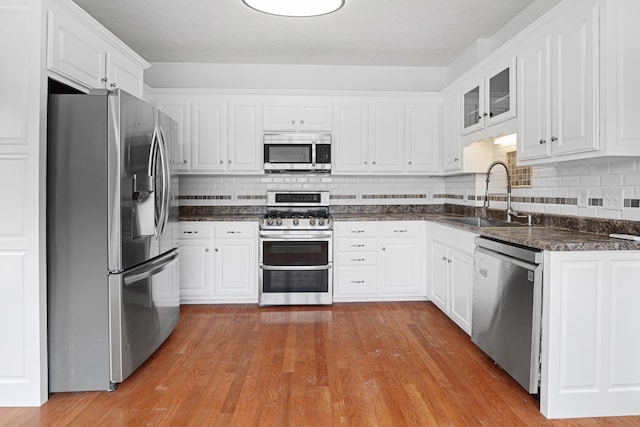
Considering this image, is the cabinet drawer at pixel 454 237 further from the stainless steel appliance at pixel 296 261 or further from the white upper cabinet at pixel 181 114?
the white upper cabinet at pixel 181 114

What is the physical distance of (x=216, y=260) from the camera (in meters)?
4.12

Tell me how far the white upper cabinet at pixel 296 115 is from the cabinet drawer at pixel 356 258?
4.56 feet

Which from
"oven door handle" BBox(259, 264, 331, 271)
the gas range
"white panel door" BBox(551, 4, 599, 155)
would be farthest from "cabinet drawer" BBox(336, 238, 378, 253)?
"white panel door" BBox(551, 4, 599, 155)

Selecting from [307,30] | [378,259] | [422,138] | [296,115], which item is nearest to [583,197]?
[378,259]

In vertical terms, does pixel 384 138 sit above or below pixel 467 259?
above

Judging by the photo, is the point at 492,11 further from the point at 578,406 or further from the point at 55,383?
the point at 55,383

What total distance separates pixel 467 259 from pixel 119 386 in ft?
8.34

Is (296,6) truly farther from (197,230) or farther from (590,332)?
(590,332)

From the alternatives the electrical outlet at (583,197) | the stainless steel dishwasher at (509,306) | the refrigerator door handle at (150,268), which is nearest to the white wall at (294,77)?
the refrigerator door handle at (150,268)

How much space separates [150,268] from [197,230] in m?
1.38

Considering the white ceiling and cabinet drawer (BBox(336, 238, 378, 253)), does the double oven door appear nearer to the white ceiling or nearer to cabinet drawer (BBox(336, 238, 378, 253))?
cabinet drawer (BBox(336, 238, 378, 253))

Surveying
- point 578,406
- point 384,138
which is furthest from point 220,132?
point 578,406

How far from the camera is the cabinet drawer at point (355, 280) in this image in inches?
166

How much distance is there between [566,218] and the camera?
2.82m
